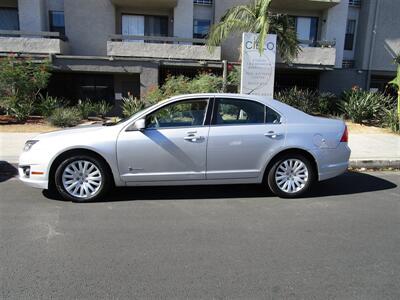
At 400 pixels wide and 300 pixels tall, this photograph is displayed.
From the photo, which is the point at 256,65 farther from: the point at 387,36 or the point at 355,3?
the point at 355,3

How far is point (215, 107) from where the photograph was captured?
5.39 meters

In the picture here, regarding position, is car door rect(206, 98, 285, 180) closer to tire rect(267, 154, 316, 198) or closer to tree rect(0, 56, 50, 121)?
tire rect(267, 154, 316, 198)

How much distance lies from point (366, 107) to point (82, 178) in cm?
1227

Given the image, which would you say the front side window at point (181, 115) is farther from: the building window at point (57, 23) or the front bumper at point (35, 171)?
the building window at point (57, 23)

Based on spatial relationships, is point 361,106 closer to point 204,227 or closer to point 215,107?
point 215,107

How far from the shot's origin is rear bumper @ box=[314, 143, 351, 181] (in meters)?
5.54

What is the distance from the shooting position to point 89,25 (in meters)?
17.9

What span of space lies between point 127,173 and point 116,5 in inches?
605

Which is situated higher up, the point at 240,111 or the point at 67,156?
the point at 240,111

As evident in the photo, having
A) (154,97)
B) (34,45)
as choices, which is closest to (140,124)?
(154,97)

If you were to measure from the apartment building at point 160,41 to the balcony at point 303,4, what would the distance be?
0.16 feet

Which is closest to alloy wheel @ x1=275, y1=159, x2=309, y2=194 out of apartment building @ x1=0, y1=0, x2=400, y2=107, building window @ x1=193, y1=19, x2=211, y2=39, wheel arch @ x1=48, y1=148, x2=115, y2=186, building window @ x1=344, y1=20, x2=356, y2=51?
wheel arch @ x1=48, y1=148, x2=115, y2=186

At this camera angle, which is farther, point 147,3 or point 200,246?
point 147,3

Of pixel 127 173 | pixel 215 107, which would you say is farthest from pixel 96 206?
pixel 215 107
